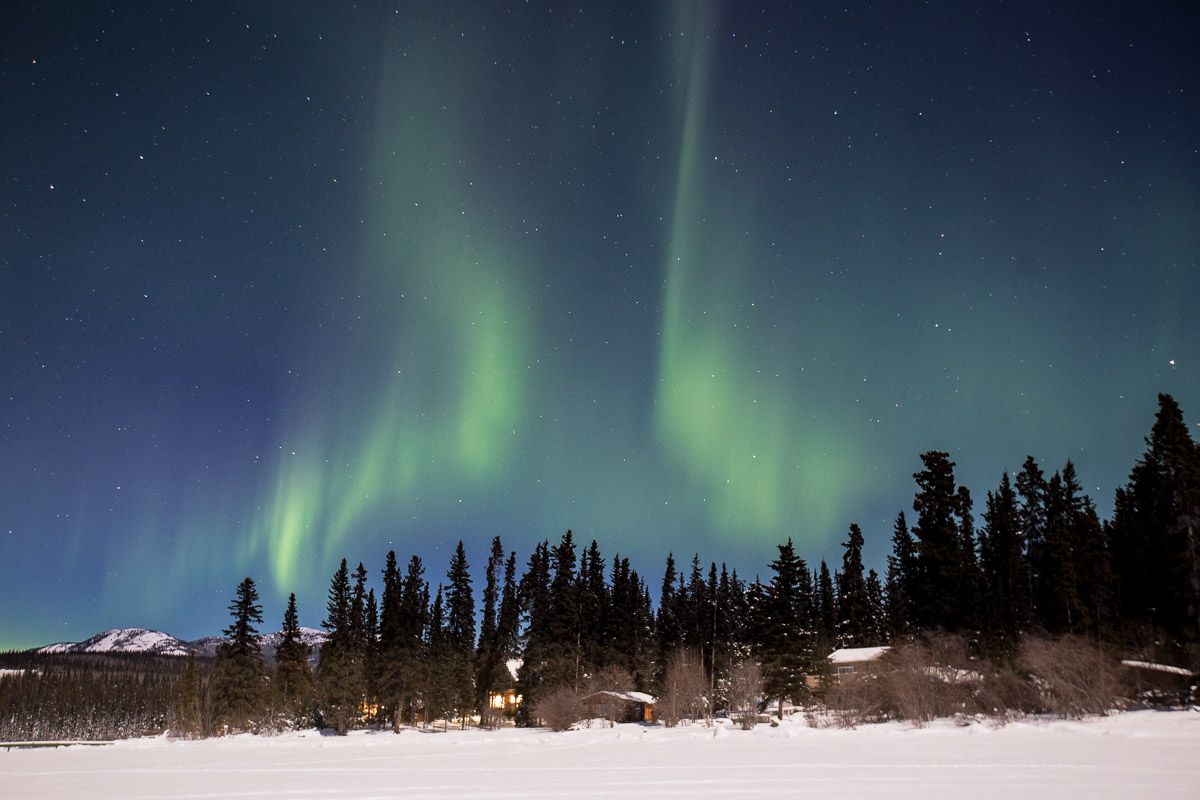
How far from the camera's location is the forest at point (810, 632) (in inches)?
1714

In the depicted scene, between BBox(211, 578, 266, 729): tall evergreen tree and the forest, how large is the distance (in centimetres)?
14

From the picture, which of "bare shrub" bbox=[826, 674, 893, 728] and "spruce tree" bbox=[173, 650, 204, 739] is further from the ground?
"bare shrub" bbox=[826, 674, 893, 728]

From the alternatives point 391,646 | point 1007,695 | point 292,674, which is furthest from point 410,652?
point 1007,695

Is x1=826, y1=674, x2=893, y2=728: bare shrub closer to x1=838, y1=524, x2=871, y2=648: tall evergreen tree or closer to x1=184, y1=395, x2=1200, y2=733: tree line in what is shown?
x1=184, y1=395, x2=1200, y2=733: tree line

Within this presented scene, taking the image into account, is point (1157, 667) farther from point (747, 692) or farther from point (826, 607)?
point (826, 607)

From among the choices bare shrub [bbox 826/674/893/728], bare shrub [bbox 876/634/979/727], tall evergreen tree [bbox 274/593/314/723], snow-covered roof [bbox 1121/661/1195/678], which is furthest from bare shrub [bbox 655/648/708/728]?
tall evergreen tree [bbox 274/593/314/723]

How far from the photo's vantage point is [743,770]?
863 inches

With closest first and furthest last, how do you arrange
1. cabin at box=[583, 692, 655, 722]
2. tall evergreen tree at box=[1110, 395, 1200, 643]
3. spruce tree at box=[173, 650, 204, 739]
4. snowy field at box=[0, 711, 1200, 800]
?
snowy field at box=[0, 711, 1200, 800], tall evergreen tree at box=[1110, 395, 1200, 643], spruce tree at box=[173, 650, 204, 739], cabin at box=[583, 692, 655, 722]

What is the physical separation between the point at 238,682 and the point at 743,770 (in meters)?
64.8

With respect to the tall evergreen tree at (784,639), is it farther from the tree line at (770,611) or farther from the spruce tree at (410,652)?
the spruce tree at (410,652)

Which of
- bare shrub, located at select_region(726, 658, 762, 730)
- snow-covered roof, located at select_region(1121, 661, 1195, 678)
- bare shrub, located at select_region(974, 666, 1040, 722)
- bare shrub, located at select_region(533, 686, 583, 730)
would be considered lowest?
bare shrub, located at select_region(533, 686, 583, 730)

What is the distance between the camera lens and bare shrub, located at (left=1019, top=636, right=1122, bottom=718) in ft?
118

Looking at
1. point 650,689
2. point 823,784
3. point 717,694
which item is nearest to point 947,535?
point 717,694

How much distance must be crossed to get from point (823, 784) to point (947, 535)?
49.8 m
